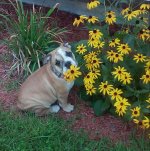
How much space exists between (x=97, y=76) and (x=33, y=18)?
1.36 metres

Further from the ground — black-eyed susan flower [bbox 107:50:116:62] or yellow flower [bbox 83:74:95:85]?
black-eyed susan flower [bbox 107:50:116:62]

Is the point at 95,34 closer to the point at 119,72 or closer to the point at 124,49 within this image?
the point at 124,49

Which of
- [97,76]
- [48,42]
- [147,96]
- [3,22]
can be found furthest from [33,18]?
[147,96]

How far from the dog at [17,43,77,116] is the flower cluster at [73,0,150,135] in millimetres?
249

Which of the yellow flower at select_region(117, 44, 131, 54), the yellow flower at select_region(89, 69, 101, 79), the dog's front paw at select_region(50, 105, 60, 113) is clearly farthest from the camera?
the dog's front paw at select_region(50, 105, 60, 113)

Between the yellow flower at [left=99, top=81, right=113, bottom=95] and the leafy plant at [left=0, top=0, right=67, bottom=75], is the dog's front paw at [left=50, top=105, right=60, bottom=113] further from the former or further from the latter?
the yellow flower at [left=99, top=81, right=113, bottom=95]

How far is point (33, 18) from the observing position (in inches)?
209

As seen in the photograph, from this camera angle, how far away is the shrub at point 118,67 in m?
4.18

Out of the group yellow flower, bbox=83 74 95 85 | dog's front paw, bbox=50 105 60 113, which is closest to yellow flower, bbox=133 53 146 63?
yellow flower, bbox=83 74 95 85

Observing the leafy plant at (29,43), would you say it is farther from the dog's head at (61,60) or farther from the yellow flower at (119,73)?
the yellow flower at (119,73)

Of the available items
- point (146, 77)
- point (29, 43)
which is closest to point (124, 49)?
point (146, 77)

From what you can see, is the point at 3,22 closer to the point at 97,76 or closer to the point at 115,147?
the point at 97,76

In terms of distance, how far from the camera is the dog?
4496 mm

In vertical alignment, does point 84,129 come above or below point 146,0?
below
